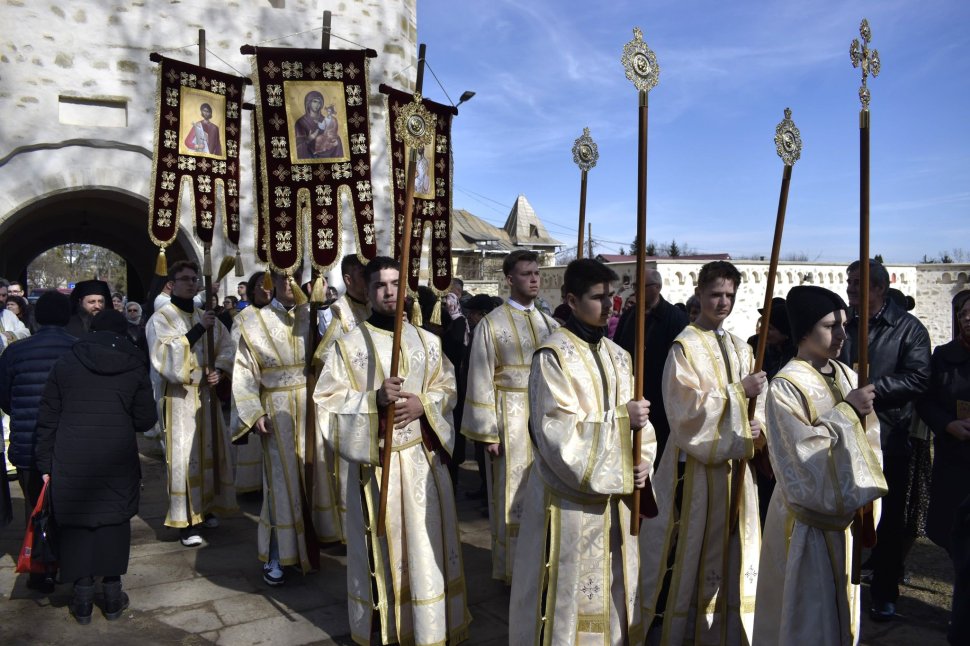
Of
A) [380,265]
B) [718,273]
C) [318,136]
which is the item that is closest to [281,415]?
[380,265]

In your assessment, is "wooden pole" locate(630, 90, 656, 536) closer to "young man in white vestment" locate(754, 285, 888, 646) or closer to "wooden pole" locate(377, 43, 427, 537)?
"young man in white vestment" locate(754, 285, 888, 646)

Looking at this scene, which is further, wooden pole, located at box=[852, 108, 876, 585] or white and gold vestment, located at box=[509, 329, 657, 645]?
wooden pole, located at box=[852, 108, 876, 585]

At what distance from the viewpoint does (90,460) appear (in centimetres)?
449

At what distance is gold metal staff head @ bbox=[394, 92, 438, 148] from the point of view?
4.04 metres

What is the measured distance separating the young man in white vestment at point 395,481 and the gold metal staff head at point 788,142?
208 centimetres

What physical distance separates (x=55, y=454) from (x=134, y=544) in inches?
74.6

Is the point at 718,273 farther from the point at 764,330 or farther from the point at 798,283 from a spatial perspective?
the point at 798,283

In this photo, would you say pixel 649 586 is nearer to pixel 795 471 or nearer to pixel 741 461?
pixel 741 461

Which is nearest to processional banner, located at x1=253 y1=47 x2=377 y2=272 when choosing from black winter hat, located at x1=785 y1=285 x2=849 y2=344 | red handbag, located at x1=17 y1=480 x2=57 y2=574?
red handbag, located at x1=17 y1=480 x2=57 y2=574

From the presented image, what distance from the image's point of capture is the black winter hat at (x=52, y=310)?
17.0ft

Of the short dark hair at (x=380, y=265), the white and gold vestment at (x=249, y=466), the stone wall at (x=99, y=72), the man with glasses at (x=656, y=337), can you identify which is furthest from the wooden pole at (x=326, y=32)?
the stone wall at (x=99, y=72)

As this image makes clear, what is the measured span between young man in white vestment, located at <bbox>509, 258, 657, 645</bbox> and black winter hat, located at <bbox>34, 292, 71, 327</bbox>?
3624 millimetres

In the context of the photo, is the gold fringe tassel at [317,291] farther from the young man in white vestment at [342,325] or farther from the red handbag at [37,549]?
the red handbag at [37,549]

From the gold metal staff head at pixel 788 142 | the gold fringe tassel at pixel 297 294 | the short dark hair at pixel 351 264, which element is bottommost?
the gold fringe tassel at pixel 297 294
